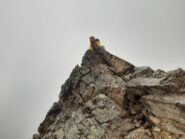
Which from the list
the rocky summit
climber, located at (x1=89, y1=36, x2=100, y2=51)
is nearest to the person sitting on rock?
climber, located at (x1=89, y1=36, x2=100, y2=51)

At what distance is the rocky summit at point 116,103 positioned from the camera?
149 feet

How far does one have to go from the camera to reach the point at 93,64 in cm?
6675

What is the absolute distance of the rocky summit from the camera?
4556 cm

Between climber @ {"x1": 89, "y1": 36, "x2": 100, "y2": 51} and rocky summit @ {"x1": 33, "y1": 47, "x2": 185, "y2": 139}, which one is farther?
climber @ {"x1": 89, "y1": 36, "x2": 100, "y2": 51}

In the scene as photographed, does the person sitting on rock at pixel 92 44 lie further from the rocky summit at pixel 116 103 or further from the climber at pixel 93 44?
the rocky summit at pixel 116 103

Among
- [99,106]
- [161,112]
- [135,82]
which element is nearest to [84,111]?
[99,106]

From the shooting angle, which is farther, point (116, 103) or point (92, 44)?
point (92, 44)

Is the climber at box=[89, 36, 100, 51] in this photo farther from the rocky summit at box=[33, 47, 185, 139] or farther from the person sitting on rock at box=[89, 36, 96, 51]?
the rocky summit at box=[33, 47, 185, 139]

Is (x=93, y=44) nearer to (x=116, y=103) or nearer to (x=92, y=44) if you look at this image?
(x=92, y=44)

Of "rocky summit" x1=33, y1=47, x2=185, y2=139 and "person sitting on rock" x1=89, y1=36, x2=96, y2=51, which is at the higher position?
"person sitting on rock" x1=89, y1=36, x2=96, y2=51

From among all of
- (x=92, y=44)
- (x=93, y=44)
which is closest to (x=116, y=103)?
(x=93, y=44)

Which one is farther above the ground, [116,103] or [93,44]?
[93,44]

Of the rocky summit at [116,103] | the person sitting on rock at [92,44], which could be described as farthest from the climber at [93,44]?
the rocky summit at [116,103]

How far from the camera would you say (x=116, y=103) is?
56.0 m
